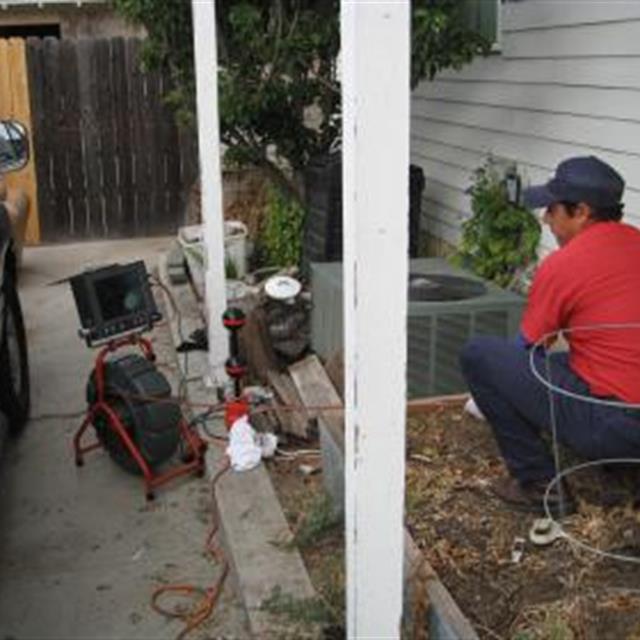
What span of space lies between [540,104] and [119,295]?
112 inches

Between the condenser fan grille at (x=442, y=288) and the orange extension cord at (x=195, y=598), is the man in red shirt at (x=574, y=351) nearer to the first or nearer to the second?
the orange extension cord at (x=195, y=598)

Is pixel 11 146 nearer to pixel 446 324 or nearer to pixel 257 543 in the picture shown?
pixel 446 324

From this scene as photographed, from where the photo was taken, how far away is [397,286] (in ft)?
8.96

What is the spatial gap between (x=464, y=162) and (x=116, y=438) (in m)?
3.71

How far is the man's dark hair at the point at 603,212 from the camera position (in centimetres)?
374

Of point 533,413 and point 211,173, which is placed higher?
point 211,173

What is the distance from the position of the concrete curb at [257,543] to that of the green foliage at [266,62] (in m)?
3.06

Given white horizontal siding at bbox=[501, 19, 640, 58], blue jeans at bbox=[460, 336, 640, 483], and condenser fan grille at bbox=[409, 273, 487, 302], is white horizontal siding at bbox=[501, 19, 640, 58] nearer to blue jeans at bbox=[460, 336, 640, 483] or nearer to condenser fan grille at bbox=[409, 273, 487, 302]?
condenser fan grille at bbox=[409, 273, 487, 302]

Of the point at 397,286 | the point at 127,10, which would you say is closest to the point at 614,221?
the point at 397,286

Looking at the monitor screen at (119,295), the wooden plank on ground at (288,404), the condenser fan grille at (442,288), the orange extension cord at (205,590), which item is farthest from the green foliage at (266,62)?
the orange extension cord at (205,590)

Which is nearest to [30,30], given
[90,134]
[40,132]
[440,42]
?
[40,132]

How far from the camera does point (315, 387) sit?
5840 millimetres

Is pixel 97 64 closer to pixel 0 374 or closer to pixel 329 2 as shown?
pixel 329 2

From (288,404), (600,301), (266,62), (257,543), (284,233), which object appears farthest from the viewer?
(284,233)
